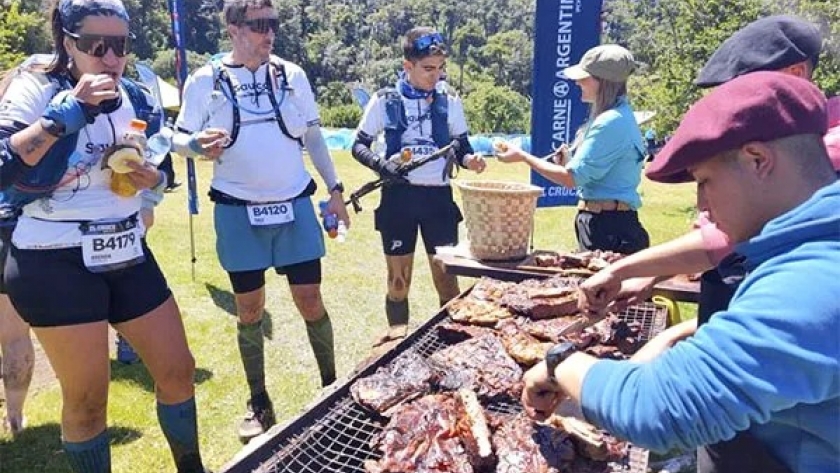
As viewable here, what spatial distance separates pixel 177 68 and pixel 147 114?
16.0ft

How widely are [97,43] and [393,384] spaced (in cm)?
196

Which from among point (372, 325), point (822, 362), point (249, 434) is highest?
point (822, 362)

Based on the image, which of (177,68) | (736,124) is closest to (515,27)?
(177,68)

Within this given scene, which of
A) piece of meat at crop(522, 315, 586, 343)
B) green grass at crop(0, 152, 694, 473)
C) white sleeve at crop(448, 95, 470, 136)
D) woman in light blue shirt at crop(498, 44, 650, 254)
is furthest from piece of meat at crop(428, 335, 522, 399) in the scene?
white sleeve at crop(448, 95, 470, 136)

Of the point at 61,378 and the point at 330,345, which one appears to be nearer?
the point at 61,378

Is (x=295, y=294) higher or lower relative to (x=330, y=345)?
higher

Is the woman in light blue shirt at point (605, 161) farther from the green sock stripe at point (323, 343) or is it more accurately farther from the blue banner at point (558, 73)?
the blue banner at point (558, 73)

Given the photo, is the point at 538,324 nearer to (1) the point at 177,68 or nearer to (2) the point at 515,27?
(1) the point at 177,68

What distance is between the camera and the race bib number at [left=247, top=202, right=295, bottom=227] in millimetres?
4262

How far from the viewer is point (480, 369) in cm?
286

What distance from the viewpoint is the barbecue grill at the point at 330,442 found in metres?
2.33

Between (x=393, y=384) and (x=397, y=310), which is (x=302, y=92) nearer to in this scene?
(x=397, y=310)

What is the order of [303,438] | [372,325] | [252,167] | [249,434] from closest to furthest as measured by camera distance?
[303,438]
[252,167]
[249,434]
[372,325]

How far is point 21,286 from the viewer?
301 centimetres
